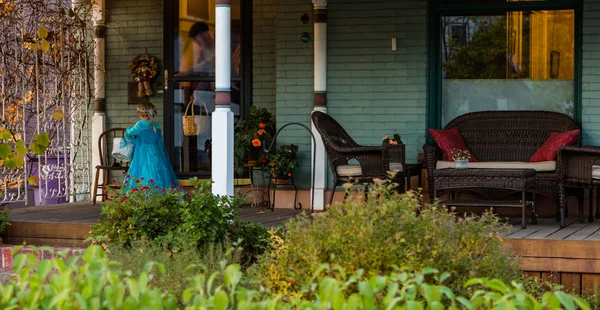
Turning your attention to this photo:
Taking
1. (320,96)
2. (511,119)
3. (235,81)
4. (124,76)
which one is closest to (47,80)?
(124,76)

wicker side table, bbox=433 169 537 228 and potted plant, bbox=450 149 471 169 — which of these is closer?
wicker side table, bbox=433 169 537 228

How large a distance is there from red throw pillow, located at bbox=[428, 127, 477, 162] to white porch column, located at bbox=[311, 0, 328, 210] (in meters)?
1.11

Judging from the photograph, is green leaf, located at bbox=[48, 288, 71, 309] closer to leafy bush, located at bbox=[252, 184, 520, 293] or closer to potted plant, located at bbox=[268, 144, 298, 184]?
leafy bush, located at bbox=[252, 184, 520, 293]

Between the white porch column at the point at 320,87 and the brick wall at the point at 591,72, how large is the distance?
231 centimetres

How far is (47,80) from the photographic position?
8492mm

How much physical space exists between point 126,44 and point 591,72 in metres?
4.69

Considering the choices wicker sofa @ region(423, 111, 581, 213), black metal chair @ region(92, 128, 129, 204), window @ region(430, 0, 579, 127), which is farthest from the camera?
black metal chair @ region(92, 128, 129, 204)

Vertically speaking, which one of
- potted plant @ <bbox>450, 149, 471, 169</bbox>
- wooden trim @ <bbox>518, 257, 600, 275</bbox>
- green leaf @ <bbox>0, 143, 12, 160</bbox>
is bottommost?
wooden trim @ <bbox>518, 257, 600, 275</bbox>

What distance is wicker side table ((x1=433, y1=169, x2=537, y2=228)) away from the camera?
621 centimetres

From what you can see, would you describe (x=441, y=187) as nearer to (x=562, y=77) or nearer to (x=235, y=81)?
(x=562, y=77)

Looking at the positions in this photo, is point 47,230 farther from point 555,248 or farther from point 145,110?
point 555,248

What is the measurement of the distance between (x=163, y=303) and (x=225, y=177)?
3.80 m

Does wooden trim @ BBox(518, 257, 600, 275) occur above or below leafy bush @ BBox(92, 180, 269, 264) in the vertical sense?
below

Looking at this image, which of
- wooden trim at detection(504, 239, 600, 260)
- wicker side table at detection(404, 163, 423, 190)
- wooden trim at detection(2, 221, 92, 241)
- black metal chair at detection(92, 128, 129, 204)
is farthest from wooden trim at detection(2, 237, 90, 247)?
Answer: wooden trim at detection(504, 239, 600, 260)
